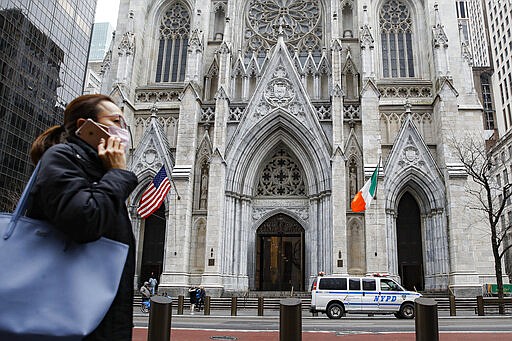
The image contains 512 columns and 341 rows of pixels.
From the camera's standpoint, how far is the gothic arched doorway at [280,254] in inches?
1144

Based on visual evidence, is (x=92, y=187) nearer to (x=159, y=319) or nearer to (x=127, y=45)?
(x=159, y=319)

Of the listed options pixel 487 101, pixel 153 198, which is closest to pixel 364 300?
pixel 153 198

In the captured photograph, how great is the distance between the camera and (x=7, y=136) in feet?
151

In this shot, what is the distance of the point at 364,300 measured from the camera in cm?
1945

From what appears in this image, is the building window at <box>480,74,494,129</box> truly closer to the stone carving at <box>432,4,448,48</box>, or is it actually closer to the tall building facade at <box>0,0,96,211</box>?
the stone carving at <box>432,4,448,48</box>

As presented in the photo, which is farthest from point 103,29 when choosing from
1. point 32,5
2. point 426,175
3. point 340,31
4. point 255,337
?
point 255,337

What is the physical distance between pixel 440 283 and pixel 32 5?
47959 millimetres

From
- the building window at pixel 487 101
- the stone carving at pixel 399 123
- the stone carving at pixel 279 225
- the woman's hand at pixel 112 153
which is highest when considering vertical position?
the building window at pixel 487 101

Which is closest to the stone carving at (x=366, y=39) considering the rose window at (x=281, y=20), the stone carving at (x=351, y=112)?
the stone carving at (x=351, y=112)

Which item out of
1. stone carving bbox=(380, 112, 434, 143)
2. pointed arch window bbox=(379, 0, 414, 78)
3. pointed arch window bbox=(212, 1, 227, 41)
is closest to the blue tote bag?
stone carving bbox=(380, 112, 434, 143)

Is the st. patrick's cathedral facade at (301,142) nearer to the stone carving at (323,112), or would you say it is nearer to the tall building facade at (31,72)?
the stone carving at (323,112)

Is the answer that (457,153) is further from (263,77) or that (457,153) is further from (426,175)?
(263,77)

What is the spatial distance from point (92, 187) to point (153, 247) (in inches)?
1137

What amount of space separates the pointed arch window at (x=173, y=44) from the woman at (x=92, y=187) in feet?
103
